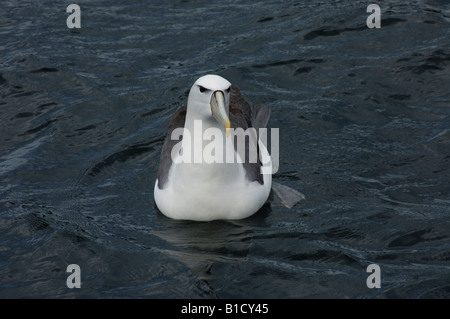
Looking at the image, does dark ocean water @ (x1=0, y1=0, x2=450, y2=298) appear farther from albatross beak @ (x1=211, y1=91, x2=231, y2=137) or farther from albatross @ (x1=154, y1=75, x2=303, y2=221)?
albatross beak @ (x1=211, y1=91, x2=231, y2=137)

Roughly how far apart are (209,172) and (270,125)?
8.17 ft

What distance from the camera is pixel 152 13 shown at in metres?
13.5

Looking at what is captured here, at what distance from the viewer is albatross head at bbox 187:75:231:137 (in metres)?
7.38

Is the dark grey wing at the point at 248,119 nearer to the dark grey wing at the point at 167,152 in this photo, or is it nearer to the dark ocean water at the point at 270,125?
the dark ocean water at the point at 270,125

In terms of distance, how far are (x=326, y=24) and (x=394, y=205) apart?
17.0 feet

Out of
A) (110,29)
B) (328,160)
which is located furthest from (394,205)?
(110,29)

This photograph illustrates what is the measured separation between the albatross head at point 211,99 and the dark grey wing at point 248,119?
1.05 metres

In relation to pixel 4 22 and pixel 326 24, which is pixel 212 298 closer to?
pixel 326 24

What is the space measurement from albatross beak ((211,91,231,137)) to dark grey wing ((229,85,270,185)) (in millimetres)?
1101

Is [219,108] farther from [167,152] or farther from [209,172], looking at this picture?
[167,152]

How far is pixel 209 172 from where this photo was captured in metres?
7.91

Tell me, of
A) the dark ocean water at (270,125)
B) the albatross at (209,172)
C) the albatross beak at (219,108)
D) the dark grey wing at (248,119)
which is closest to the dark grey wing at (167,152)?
the albatross at (209,172)

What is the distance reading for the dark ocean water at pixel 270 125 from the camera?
293 inches

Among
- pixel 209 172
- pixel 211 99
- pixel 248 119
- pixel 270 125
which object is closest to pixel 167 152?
pixel 209 172
